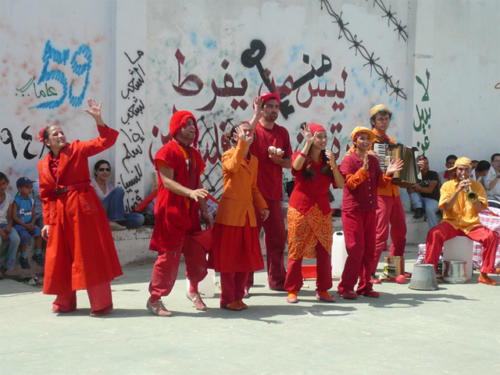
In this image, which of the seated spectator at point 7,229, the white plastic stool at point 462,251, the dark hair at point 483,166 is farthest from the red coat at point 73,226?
the dark hair at point 483,166

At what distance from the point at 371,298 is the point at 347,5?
19.6 feet

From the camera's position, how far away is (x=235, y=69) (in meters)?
9.63

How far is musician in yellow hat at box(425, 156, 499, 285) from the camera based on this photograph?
7129 millimetres

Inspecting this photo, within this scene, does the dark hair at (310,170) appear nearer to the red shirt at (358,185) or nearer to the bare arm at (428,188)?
the red shirt at (358,185)

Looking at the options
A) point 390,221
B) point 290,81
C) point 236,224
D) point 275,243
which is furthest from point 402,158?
point 290,81

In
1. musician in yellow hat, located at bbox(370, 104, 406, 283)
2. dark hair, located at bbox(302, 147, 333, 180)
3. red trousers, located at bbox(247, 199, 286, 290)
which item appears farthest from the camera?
musician in yellow hat, located at bbox(370, 104, 406, 283)

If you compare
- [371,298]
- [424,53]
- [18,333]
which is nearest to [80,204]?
[18,333]

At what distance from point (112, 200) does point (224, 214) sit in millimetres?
3035

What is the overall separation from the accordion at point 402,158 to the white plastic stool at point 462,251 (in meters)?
0.91

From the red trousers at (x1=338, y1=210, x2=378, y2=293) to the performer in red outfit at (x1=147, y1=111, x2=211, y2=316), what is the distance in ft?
4.37

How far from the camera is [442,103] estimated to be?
475 inches

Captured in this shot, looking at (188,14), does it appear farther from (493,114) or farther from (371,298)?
(493,114)

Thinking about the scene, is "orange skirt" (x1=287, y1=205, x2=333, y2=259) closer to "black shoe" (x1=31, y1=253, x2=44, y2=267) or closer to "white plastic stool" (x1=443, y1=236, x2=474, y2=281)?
"white plastic stool" (x1=443, y1=236, x2=474, y2=281)

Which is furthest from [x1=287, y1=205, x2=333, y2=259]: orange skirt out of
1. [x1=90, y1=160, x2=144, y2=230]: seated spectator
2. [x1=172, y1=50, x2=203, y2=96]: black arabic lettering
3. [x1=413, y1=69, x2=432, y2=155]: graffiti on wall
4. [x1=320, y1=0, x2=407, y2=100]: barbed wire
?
[x1=413, y1=69, x2=432, y2=155]: graffiti on wall
